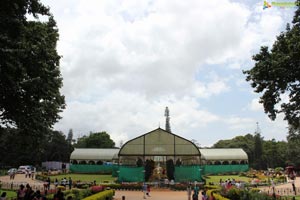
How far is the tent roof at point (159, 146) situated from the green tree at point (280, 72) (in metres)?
17.0

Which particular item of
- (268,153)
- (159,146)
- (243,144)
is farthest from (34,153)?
(243,144)

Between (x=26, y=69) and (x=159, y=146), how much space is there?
24.6 metres

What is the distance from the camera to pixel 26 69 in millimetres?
16219

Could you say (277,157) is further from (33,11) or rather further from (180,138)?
(33,11)

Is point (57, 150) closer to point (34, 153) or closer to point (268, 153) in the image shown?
point (34, 153)

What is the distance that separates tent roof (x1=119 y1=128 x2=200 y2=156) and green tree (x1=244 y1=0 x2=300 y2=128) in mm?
17045

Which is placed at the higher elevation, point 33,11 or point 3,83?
point 33,11

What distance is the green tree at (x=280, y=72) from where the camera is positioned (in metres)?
19.1

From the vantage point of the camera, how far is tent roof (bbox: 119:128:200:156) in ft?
125

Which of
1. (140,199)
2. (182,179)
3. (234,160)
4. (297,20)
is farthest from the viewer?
(234,160)

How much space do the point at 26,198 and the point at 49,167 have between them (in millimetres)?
59641

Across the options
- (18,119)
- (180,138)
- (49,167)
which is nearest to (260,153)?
(180,138)

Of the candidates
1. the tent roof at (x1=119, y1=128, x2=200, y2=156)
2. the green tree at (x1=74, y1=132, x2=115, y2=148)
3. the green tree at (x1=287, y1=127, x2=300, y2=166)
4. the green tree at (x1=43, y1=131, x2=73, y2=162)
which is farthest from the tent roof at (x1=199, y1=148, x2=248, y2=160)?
the green tree at (x1=43, y1=131, x2=73, y2=162)

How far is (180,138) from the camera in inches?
1508
